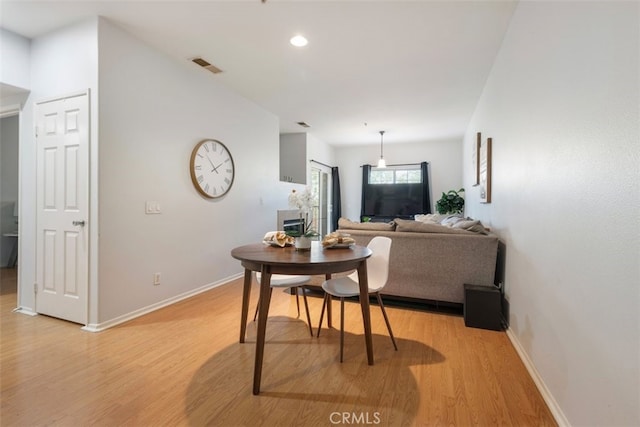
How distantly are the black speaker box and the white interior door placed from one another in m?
3.34

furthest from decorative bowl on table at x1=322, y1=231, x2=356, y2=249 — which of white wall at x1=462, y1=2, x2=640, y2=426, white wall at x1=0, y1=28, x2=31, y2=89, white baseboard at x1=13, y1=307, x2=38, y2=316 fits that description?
white wall at x1=0, y1=28, x2=31, y2=89

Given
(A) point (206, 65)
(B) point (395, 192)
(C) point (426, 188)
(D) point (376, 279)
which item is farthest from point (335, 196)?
(D) point (376, 279)

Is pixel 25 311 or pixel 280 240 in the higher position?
pixel 280 240

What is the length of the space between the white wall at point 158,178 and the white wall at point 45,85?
0.37ft

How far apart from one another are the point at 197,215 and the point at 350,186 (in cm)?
511

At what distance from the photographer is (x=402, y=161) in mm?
7629

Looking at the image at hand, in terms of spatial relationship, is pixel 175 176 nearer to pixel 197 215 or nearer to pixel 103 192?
pixel 197 215

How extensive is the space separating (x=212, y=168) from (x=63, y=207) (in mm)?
1518

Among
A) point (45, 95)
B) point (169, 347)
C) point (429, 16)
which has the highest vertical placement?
point (429, 16)

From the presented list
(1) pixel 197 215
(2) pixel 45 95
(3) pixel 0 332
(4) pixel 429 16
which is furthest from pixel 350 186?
(3) pixel 0 332

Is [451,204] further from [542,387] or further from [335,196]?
[542,387]

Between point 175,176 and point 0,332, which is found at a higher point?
point 175,176

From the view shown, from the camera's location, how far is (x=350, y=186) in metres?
8.09

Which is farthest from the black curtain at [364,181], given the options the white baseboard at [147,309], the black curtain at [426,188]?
the white baseboard at [147,309]
